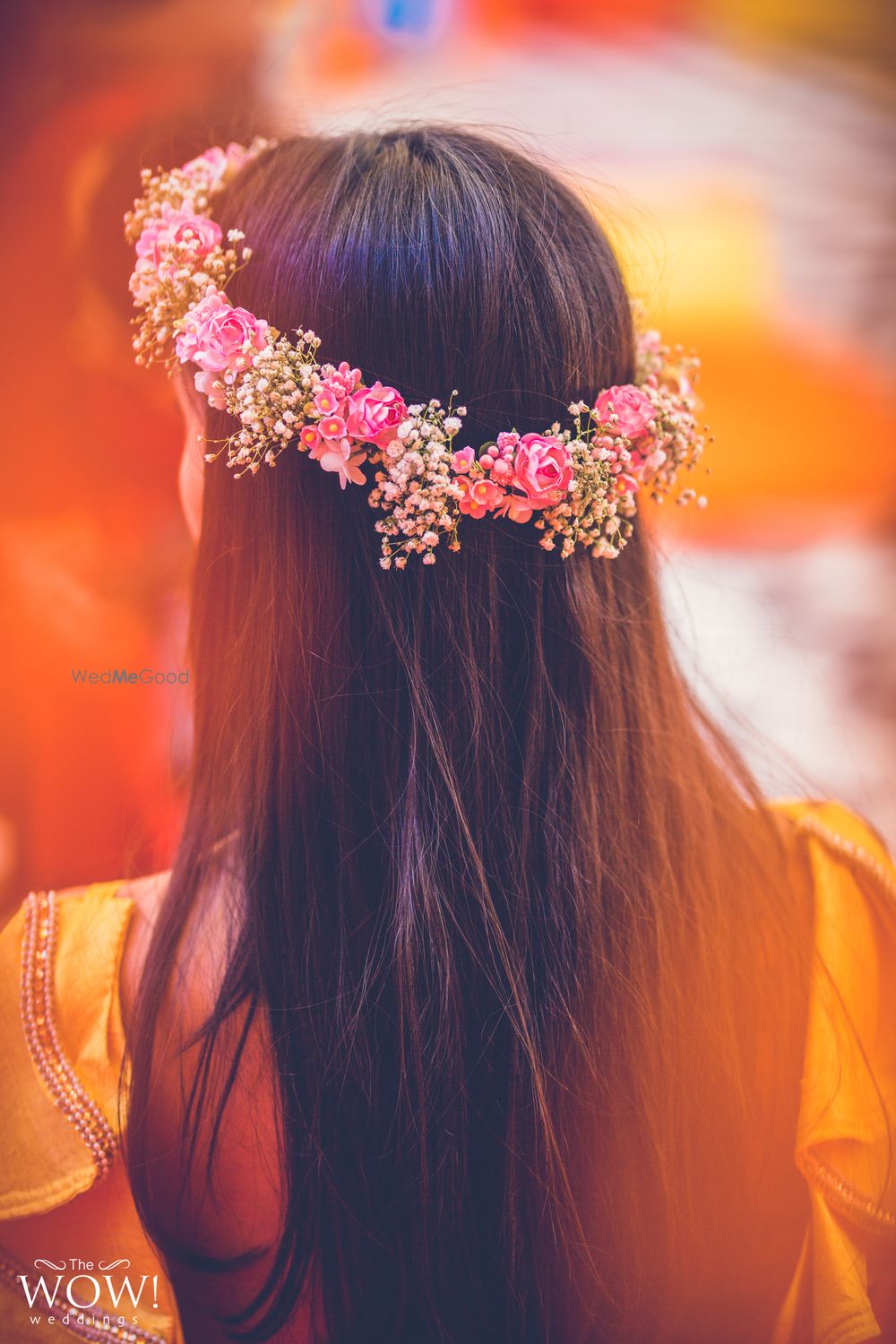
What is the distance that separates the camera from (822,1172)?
71cm

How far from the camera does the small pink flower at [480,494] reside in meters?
0.58

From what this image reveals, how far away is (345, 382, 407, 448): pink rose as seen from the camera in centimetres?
56

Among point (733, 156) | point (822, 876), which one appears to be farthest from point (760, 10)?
point (822, 876)

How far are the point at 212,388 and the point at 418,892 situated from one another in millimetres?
468

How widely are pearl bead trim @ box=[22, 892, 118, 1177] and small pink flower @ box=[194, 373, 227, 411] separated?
1.72 ft

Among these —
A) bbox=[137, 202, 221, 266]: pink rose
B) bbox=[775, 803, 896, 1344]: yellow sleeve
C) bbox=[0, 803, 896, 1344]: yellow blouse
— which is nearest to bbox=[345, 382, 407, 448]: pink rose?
bbox=[137, 202, 221, 266]: pink rose

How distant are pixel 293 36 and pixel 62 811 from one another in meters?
1.45

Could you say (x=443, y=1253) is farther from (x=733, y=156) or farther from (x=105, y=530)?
(x=733, y=156)

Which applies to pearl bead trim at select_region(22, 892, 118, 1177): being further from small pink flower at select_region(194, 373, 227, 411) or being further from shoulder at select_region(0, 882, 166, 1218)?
small pink flower at select_region(194, 373, 227, 411)

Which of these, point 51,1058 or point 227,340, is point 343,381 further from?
point 51,1058

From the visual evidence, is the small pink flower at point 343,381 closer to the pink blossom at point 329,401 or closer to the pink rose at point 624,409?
the pink blossom at point 329,401

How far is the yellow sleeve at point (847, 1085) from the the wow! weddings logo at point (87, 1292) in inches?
25.1

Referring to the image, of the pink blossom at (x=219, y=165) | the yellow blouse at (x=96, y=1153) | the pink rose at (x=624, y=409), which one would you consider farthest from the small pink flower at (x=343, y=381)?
the yellow blouse at (x=96, y=1153)

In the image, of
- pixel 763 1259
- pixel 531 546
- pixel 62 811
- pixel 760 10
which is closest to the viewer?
pixel 531 546
